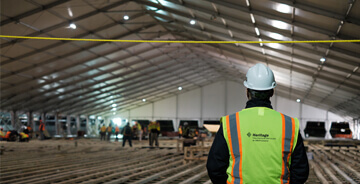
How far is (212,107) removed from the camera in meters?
44.7

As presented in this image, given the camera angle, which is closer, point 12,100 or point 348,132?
point 12,100

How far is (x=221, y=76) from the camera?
42406mm

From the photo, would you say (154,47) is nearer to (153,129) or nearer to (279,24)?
(153,129)

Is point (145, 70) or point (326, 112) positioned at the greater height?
point (145, 70)

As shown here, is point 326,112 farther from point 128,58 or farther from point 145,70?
point 128,58

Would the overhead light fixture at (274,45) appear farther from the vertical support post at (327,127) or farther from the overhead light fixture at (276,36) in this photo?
the vertical support post at (327,127)

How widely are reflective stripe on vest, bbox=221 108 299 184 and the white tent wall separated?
40.8 metres

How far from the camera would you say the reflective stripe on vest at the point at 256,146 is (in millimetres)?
2264

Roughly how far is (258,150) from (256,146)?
0.03m

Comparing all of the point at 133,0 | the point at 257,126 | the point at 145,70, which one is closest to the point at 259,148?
the point at 257,126

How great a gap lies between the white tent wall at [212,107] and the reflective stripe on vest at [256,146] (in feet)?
134

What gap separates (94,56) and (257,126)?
24.6 m

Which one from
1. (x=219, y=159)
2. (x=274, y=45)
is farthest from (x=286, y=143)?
(x=274, y=45)

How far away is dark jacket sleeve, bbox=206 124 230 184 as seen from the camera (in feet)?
7.54
